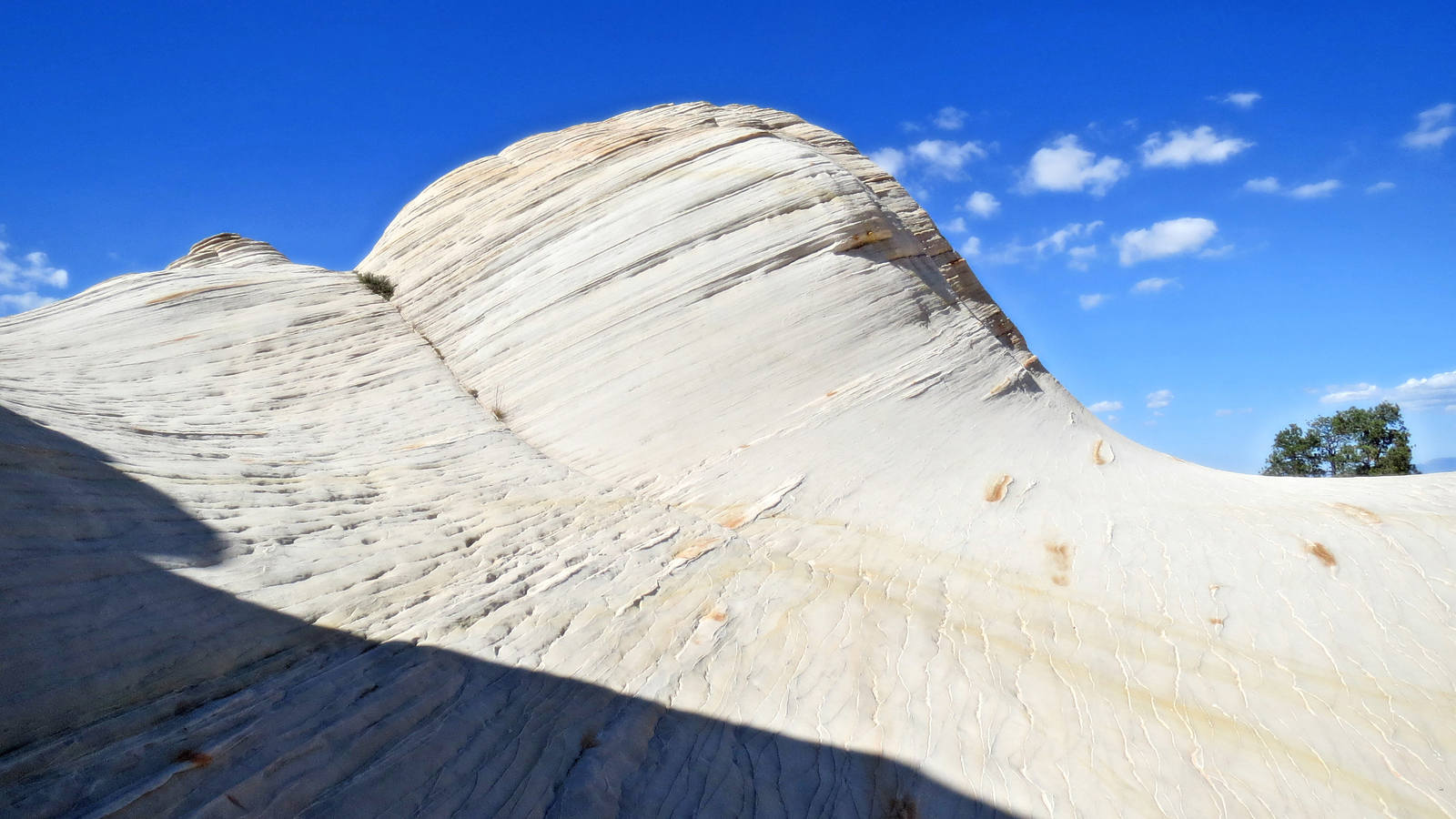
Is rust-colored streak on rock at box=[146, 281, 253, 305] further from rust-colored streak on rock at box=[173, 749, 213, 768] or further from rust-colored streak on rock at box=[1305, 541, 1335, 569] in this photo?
rust-colored streak on rock at box=[1305, 541, 1335, 569]

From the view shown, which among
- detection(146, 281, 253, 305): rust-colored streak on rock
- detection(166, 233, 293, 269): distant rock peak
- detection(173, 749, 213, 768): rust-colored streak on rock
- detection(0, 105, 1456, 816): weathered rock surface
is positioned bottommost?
detection(173, 749, 213, 768): rust-colored streak on rock

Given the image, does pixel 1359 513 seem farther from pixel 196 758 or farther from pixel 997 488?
pixel 196 758

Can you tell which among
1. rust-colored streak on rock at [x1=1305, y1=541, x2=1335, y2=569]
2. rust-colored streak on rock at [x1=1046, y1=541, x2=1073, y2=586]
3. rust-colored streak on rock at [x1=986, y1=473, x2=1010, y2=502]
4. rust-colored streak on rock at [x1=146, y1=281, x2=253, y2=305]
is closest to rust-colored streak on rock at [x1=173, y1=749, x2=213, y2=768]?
rust-colored streak on rock at [x1=1046, y1=541, x2=1073, y2=586]

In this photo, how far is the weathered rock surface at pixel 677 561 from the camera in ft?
12.1

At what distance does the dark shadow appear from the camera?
3.03 metres

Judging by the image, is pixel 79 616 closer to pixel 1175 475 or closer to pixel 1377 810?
pixel 1377 810

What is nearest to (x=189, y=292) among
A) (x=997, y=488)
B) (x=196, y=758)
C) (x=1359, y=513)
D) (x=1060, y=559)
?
(x=196, y=758)

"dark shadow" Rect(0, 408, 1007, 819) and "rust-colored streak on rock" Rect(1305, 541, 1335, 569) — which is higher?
"rust-colored streak on rock" Rect(1305, 541, 1335, 569)

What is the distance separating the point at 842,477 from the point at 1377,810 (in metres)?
4.22

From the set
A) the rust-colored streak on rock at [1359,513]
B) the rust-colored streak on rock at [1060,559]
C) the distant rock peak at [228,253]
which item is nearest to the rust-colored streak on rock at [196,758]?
the rust-colored streak on rock at [1060,559]

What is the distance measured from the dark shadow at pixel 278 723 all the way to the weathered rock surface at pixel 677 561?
20 mm

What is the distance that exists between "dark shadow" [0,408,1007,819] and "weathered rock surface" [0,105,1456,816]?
2cm

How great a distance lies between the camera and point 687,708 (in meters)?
4.43

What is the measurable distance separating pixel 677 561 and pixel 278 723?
10.2ft
